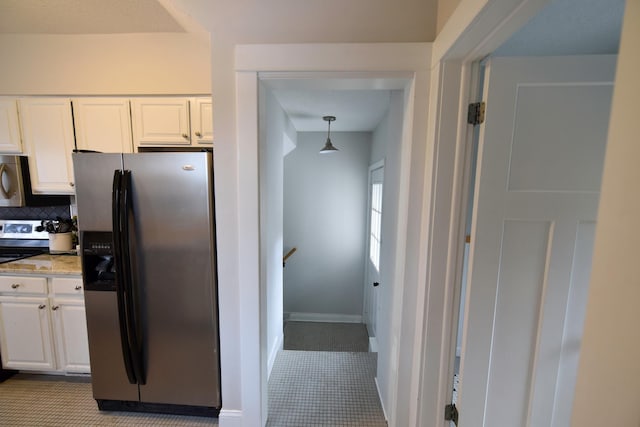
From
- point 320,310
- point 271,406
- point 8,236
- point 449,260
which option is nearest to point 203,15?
point 449,260

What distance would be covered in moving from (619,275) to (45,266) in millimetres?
2929

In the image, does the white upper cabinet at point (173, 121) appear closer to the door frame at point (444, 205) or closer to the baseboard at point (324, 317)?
the door frame at point (444, 205)

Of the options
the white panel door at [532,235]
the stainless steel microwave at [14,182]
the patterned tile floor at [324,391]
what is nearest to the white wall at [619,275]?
the white panel door at [532,235]

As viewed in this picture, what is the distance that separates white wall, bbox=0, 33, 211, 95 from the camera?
1790 millimetres

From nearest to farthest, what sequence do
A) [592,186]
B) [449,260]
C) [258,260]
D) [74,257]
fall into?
1. [592,186]
2. [449,260]
3. [258,260]
4. [74,257]

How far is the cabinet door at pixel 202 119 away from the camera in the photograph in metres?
1.79

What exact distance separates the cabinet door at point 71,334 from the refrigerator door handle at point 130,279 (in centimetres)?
58

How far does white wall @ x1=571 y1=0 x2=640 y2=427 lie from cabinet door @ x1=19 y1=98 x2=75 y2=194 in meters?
2.85

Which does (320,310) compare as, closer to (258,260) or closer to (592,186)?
(258,260)

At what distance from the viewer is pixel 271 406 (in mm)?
1651

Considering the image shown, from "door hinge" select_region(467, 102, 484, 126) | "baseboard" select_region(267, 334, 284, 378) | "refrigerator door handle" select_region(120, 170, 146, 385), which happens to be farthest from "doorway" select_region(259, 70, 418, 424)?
"refrigerator door handle" select_region(120, 170, 146, 385)

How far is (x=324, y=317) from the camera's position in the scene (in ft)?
13.1

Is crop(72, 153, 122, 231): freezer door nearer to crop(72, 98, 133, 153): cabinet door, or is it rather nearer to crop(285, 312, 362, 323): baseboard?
crop(72, 98, 133, 153): cabinet door

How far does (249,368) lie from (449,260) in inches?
48.1
